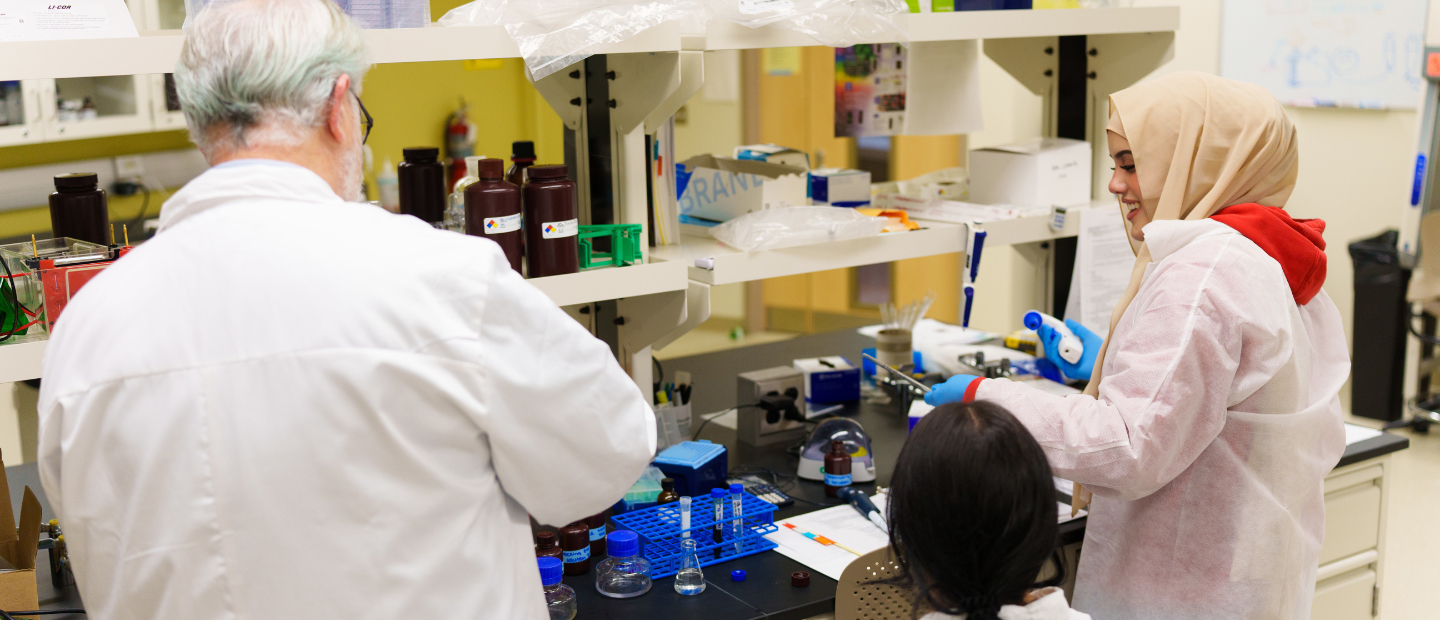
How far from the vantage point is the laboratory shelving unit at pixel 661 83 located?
4.47ft

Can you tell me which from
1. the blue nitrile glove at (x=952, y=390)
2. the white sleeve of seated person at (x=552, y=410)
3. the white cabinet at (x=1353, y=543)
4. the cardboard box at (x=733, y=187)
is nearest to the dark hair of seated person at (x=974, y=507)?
the white sleeve of seated person at (x=552, y=410)

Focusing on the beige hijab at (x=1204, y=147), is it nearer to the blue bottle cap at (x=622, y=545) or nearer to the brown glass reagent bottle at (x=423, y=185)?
the blue bottle cap at (x=622, y=545)

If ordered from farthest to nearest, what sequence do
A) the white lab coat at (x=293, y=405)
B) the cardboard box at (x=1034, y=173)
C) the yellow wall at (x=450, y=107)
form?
the yellow wall at (x=450, y=107) → the cardboard box at (x=1034, y=173) → the white lab coat at (x=293, y=405)

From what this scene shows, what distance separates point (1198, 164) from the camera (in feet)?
5.32

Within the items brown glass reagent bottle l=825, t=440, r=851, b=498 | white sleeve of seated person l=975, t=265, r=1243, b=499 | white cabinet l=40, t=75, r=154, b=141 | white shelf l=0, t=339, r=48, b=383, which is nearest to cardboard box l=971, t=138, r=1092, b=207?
brown glass reagent bottle l=825, t=440, r=851, b=498

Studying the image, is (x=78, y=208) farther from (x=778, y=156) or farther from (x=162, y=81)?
(x=162, y=81)

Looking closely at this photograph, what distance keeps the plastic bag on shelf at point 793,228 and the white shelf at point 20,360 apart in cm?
105

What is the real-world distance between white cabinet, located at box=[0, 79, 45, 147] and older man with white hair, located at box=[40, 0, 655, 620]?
3104 millimetres

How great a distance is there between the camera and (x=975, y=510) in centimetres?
114

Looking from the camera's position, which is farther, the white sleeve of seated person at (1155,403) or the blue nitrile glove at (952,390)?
the blue nitrile glove at (952,390)

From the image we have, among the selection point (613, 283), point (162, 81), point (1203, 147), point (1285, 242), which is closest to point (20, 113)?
point (162, 81)

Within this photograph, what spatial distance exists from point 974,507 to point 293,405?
67cm

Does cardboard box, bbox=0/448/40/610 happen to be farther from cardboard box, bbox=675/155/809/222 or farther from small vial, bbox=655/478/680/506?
cardboard box, bbox=675/155/809/222

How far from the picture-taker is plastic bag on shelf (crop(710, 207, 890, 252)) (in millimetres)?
1950
